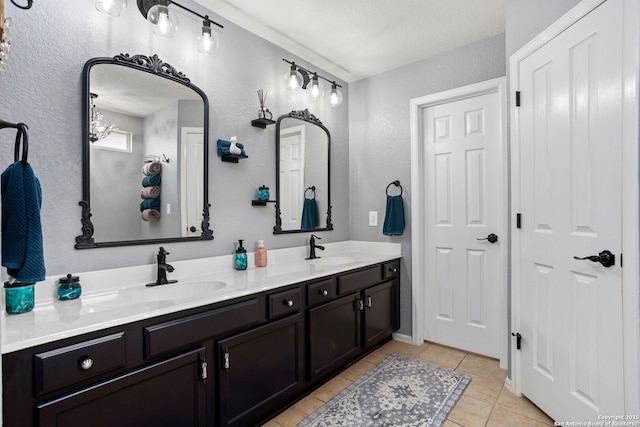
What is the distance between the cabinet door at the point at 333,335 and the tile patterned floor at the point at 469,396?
154mm

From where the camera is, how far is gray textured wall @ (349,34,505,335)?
104 inches

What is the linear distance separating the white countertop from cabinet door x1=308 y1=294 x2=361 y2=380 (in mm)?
245

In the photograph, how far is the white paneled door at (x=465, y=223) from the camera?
259cm

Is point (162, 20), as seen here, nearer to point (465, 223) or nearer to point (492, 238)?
point (465, 223)

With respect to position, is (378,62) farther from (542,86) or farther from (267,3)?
(542,86)

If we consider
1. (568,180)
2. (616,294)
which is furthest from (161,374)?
(568,180)

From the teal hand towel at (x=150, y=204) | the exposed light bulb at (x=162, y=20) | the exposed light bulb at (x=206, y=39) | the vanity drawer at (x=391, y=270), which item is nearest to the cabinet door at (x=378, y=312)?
the vanity drawer at (x=391, y=270)

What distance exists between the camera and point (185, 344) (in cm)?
137

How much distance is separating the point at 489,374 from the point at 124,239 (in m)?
2.55

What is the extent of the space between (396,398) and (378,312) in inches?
27.7

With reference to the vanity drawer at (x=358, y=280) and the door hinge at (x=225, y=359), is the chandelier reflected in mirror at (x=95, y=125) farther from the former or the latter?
the vanity drawer at (x=358, y=280)

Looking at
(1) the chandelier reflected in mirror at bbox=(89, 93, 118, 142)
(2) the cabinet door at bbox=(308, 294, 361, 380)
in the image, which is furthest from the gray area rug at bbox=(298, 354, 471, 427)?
Result: (1) the chandelier reflected in mirror at bbox=(89, 93, 118, 142)

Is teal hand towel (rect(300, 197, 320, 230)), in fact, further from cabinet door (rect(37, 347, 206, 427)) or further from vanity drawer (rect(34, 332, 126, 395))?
vanity drawer (rect(34, 332, 126, 395))

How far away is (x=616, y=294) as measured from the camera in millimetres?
1435
